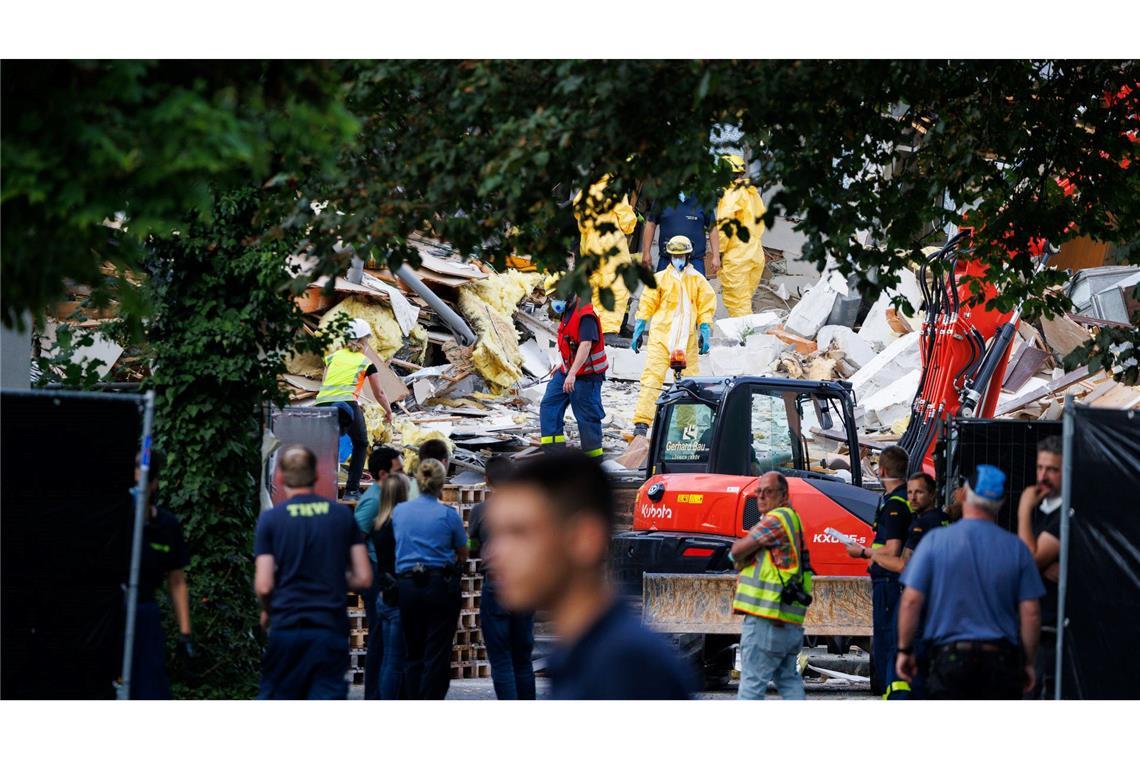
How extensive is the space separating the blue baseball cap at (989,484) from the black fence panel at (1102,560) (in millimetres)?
514

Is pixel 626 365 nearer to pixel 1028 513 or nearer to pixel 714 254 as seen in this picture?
pixel 714 254

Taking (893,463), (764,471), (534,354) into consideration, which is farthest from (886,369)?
(893,463)

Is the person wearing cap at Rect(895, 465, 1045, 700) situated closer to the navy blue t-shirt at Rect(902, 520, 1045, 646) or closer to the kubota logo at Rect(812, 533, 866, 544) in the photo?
the navy blue t-shirt at Rect(902, 520, 1045, 646)

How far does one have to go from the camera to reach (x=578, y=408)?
47.4 feet

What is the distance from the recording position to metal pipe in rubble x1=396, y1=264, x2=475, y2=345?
65.1ft

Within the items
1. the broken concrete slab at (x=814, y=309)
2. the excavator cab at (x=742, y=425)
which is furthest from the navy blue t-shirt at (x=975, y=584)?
the broken concrete slab at (x=814, y=309)

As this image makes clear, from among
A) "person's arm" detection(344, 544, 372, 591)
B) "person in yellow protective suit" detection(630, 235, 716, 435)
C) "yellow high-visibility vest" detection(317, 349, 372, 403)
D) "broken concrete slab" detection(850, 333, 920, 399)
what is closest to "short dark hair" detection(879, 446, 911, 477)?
"person's arm" detection(344, 544, 372, 591)

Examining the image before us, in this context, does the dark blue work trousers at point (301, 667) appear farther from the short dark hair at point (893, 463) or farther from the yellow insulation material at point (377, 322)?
the yellow insulation material at point (377, 322)

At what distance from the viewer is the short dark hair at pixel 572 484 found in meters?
3.36

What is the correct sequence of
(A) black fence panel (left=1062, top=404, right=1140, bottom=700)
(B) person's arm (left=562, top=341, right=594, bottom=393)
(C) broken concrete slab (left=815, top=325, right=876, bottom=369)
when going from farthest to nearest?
(C) broken concrete slab (left=815, top=325, right=876, bottom=369) < (B) person's arm (left=562, top=341, right=594, bottom=393) < (A) black fence panel (left=1062, top=404, right=1140, bottom=700)

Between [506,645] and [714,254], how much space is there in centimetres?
1537

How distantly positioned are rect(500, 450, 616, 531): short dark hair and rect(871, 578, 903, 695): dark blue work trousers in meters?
6.69

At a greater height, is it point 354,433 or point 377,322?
point 377,322

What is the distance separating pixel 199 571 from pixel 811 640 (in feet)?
19.2
